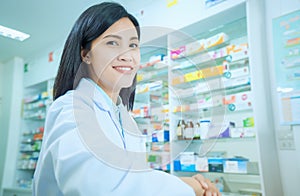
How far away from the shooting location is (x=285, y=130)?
1557 mm

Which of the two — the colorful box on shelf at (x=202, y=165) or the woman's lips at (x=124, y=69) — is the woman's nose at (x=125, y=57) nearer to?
the woman's lips at (x=124, y=69)

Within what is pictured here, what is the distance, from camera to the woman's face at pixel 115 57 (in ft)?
1.50

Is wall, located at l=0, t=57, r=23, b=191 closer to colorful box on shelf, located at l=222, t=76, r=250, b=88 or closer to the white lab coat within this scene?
colorful box on shelf, located at l=222, t=76, r=250, b=88

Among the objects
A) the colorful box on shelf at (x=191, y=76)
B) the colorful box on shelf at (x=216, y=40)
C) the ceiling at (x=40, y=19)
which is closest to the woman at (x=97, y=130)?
the colorful box on shelf at (x=191, y=76)

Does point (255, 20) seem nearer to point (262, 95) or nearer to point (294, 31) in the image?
point (294, 31)

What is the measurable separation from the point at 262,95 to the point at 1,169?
12.5ft

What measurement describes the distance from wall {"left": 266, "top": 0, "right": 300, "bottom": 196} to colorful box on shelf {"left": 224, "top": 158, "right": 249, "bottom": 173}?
0.22 meters

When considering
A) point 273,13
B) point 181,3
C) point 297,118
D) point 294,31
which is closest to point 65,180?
point 297,118

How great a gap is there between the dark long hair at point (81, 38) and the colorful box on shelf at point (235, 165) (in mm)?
1348

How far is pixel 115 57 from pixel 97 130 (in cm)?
16

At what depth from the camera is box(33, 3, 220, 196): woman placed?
0.37 meters

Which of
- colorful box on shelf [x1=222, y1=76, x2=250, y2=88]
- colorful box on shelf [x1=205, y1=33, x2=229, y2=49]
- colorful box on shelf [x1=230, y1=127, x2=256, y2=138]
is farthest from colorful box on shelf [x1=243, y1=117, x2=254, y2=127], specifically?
colorful box on shelf [x1=205, y1=33, x2=229, y2=49]

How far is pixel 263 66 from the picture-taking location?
167 centimetres

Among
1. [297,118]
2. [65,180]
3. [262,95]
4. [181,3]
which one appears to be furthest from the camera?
[181,3]
